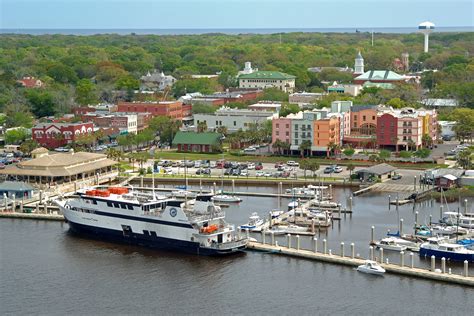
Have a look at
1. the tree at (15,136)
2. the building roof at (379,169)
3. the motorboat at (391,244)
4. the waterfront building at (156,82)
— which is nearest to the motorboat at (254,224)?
the motorboat at (391,244)

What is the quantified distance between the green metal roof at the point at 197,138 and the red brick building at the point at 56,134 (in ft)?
16.8

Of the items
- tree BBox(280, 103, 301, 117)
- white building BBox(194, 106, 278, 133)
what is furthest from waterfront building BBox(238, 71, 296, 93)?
white building BBox(194, 106, 278, 133)

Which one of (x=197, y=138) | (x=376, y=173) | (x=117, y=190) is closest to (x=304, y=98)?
(x=197, y=138)

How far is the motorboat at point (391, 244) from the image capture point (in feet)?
92.4

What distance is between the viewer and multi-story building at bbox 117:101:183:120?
5688 cm

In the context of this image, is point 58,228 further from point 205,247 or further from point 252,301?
point 252,301

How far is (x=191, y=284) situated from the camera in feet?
84.5

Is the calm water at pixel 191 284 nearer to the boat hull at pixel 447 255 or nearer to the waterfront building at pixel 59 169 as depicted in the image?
the boat hull at pixel 447 255

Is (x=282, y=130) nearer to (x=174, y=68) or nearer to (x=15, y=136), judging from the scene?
(x=15, y=136)

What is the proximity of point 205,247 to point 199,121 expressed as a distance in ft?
86.2

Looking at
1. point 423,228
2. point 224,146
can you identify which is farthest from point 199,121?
point 423,228

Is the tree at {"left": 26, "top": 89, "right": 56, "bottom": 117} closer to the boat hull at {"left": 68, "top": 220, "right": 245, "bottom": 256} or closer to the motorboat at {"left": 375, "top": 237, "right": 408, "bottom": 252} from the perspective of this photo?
the boat hull at {"left": 68, "top": 220, "right": 245, "bottom": 256}

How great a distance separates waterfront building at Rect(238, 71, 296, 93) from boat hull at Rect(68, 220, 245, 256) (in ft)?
139

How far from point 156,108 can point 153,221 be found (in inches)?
1106
